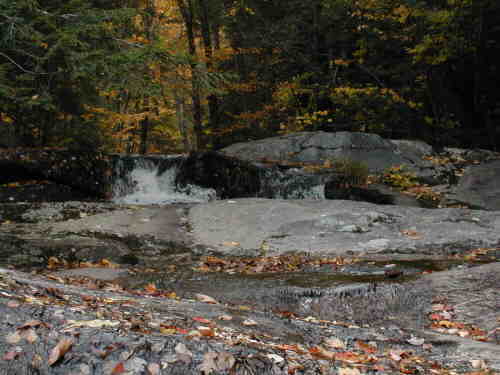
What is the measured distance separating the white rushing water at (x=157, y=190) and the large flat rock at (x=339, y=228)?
2.92m

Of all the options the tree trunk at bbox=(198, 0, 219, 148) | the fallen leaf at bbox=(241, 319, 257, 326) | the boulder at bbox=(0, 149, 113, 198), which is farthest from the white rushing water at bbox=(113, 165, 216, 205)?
the fallen leaf at bbox=(241, 319, 257, 326)

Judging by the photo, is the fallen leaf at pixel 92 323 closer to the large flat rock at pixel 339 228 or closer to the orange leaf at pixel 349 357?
the orange leaf at pixel 349 357

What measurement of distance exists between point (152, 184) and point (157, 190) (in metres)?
0.21

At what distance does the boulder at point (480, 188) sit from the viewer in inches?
354

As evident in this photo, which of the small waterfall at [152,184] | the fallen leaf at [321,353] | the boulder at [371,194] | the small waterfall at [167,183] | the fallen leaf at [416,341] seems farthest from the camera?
the small waterfall at [152,184]

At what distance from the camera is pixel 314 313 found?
153 inches

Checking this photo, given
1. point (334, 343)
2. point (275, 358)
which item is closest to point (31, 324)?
point (275, 358)

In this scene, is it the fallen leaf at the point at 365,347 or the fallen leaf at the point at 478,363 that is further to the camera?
the fallen leaf at the point at 365,347

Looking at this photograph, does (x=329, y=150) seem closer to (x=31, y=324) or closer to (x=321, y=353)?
(x=321, y=353)

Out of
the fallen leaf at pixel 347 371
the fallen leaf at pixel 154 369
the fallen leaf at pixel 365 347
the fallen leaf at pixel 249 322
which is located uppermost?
the fallen leaf at pixel 154 369

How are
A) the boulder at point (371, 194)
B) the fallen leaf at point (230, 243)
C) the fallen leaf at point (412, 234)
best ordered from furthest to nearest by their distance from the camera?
1. the boulder at point (371, 194)
2. the fallen leaf at point (230, 243)
3. the fallen leaf at point (412, 234)

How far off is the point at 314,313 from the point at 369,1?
11246 millimetres

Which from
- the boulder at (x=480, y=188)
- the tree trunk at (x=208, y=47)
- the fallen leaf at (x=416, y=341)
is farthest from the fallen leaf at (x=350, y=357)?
the tree trunk at (x=208, y=47)

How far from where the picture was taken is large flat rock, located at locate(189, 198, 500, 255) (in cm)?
622
